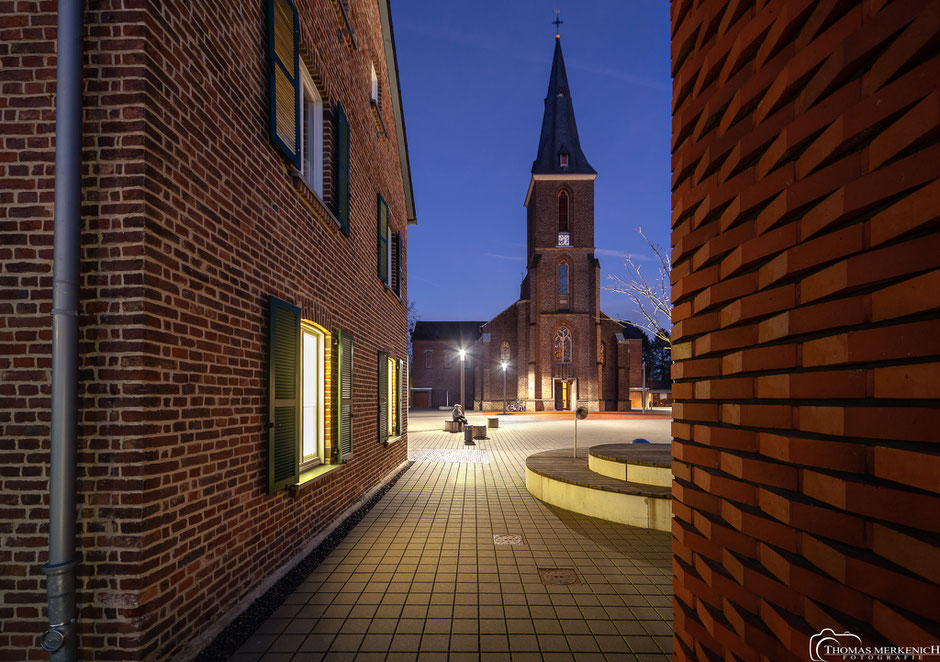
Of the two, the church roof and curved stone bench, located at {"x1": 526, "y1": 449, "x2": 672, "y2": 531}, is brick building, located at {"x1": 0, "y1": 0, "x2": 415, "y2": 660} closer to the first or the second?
curved stone bench, located at {"x1": 526, "y1": 449, "x2": 672, "y2": 531}

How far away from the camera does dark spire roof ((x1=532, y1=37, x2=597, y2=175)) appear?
1390 inches

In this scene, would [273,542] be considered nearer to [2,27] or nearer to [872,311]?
[2,27]

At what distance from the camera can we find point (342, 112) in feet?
19.7

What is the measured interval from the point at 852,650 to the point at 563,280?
114 ft

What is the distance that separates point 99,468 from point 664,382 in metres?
71.0

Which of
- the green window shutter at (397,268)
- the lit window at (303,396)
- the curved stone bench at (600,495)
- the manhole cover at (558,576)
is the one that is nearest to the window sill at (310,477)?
the lit window at (303,396)

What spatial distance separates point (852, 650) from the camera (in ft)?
3.70

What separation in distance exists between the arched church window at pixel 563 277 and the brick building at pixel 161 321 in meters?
31.8

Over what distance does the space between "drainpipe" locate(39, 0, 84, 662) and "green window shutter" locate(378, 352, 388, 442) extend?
5.39 metres

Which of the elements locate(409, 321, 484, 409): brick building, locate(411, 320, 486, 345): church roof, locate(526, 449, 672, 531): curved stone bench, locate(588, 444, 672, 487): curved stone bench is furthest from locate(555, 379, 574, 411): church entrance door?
locate(526, 449, 672, 531): curved stone bench

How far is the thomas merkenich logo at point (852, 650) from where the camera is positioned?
0.97m

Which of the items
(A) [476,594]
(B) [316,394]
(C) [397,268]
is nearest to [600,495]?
(A) [476,594]

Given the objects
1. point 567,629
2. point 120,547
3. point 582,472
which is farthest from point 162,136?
point 582,472

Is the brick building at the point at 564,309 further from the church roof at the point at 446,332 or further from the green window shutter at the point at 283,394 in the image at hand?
the green window shutter at the point at 283,394
